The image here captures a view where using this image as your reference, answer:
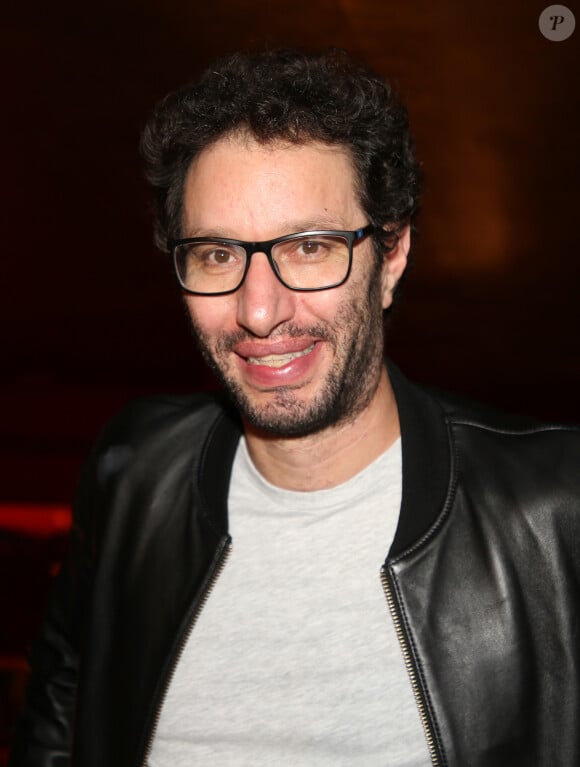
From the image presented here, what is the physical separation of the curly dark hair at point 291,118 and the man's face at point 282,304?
1.6 inches

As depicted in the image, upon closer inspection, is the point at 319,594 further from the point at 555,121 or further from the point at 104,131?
the point at 104,131

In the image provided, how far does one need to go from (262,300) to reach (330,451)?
34 cm

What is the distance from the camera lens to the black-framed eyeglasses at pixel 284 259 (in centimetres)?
140

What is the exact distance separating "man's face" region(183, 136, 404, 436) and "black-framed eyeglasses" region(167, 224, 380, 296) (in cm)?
2

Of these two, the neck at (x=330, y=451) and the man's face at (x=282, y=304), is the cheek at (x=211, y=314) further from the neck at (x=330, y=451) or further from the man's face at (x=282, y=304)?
the neck at (x=330, y=451)

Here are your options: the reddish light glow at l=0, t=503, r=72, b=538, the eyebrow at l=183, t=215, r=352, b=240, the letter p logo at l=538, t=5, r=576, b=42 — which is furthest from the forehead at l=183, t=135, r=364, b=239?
the reddish light glow at l=0, t=503, r=72, b=538

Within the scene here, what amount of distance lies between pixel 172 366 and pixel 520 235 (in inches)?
103

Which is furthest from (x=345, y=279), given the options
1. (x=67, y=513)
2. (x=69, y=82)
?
(x=67, y=513)

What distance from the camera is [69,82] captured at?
11.2ft

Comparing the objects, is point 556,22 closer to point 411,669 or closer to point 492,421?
point 492,421

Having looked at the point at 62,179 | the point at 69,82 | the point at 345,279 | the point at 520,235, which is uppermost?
the point at 69,82

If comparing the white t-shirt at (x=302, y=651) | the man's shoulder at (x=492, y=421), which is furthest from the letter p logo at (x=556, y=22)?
the white t-shirt at (x=302, y=651)

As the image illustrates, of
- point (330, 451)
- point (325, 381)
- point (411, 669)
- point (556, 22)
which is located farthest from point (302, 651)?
point (556, 22)

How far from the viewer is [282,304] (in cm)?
140
